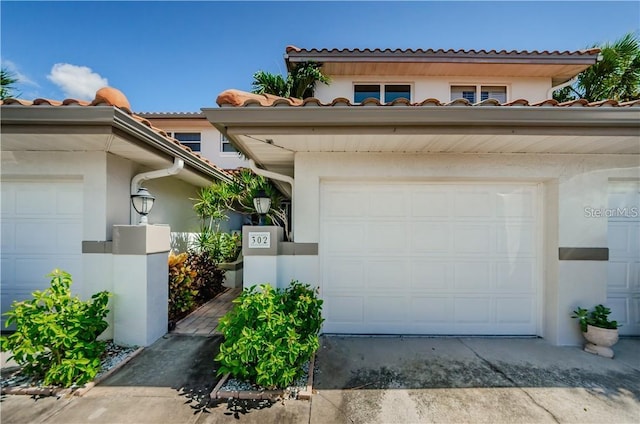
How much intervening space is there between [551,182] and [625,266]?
6.61 feet

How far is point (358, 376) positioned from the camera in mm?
3391

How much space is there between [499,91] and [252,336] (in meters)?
9.31

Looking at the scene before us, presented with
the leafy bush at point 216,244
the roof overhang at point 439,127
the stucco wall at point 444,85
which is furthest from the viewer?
the stucco wall at point 444,85

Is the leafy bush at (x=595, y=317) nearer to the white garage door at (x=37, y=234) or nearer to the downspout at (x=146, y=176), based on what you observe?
the downspout at (x=146, y=176)

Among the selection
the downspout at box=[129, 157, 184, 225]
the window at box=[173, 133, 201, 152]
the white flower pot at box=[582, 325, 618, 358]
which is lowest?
the white flower pot at box=[582, 325, 618, 358]

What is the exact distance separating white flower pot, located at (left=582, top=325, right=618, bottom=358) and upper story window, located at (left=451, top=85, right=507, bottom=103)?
21.0 feet

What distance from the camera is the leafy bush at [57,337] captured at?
3053 mm

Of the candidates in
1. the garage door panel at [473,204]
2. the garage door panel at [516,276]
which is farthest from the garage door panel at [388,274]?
the garage door panel at [516,276]

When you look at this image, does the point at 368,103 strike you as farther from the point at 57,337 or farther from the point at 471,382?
the point at 57,337

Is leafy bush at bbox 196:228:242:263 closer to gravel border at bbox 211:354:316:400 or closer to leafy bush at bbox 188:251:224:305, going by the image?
leafy bush at bbox 188:251:224:305

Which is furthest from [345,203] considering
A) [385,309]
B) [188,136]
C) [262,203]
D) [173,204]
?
[188,136]

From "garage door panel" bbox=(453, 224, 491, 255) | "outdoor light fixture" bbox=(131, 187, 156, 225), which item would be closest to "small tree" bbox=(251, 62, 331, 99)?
"outdoor light fixture" bbox=(131, 187, 156, 225)

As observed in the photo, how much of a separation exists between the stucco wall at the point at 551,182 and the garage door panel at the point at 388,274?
1.18 m

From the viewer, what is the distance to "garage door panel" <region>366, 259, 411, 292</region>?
4.62 metres
